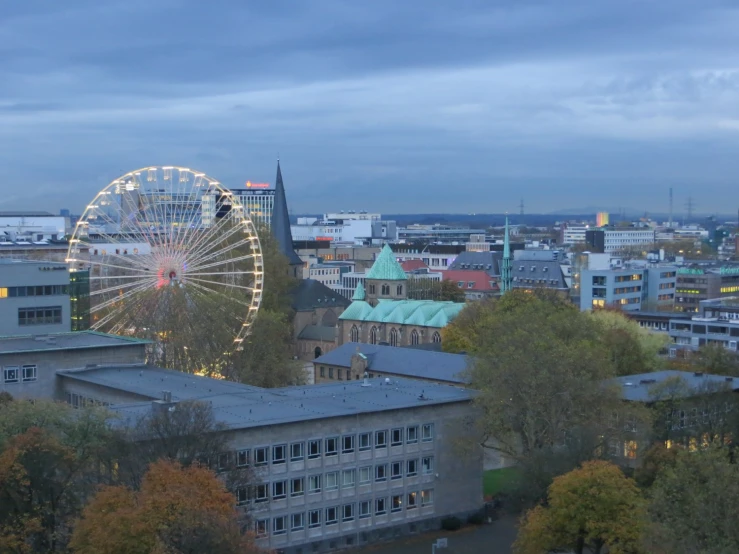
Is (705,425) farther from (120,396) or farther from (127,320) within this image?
(127,320)

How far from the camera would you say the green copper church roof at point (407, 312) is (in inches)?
5153

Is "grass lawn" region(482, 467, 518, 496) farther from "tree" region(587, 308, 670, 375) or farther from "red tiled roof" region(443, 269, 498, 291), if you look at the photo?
"red tiled roof" region(443, 269, 498, 291)

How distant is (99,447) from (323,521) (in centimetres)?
1498

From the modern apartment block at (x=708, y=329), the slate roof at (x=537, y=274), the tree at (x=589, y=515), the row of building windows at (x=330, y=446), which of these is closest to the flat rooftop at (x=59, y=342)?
the row of building windows at (x=330, y=446)

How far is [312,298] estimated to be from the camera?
15388 cm

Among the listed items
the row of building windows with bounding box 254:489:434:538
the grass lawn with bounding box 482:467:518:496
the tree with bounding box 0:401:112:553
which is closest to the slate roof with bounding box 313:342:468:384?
the grass lawn with bounding box 482:467:518:496

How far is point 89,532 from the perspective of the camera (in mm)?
44312

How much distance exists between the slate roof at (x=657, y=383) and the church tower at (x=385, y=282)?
65636 millimetres

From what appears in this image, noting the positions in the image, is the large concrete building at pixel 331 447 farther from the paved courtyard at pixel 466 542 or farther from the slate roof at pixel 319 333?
the slate roof at pixel 319 333

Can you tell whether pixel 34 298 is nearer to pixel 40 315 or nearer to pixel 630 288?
pixel 40 315

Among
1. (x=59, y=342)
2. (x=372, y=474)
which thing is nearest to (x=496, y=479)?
(x=372, y=474)

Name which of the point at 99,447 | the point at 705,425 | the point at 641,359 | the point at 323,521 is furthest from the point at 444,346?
the point at 99,447

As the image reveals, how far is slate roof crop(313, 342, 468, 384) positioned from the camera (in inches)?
3701

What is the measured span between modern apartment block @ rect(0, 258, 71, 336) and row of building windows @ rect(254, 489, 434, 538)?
32134 millimetres
